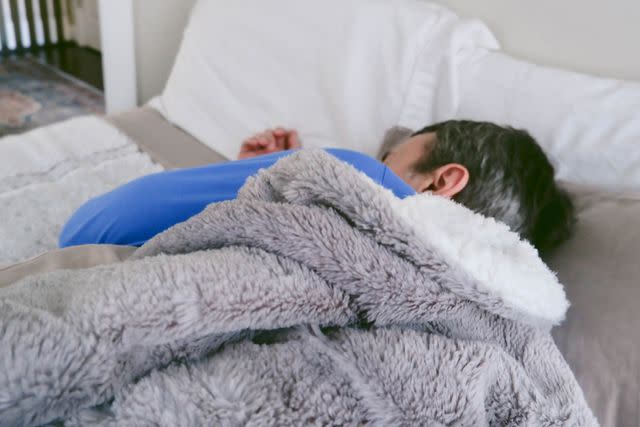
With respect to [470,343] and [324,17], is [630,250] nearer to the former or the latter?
[470,343]

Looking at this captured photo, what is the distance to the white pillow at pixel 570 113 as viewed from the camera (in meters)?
0.89

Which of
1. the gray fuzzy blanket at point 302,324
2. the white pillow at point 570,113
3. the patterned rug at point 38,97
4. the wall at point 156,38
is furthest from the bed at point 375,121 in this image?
the patterned rug at point 38,97

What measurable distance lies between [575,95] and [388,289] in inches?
25.8

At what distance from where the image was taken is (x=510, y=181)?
811 millimetres

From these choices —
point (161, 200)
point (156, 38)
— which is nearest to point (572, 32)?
point (161, 200)

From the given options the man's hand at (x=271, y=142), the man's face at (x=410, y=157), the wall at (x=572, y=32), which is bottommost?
the man's hand at (x=271, y=142)

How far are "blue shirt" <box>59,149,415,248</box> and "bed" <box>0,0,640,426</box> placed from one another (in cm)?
8

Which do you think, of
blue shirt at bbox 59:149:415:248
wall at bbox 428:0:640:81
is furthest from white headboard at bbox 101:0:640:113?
blue shirt at bbox 59:149:415:248

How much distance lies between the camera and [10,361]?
0.42 metres

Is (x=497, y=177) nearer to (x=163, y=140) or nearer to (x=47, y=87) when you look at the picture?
(x=163, y=140)

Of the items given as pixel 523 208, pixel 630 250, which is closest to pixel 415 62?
pixel 523 208

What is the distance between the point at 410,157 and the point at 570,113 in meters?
0.31

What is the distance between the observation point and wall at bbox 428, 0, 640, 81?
102 cm

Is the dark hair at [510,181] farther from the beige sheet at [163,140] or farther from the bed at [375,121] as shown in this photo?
the beige sheet at [163,140]
